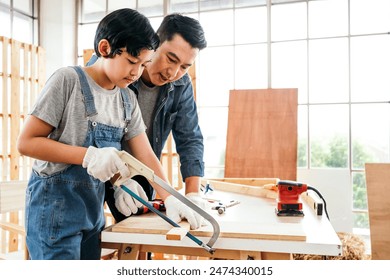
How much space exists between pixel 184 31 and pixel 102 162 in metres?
0.62

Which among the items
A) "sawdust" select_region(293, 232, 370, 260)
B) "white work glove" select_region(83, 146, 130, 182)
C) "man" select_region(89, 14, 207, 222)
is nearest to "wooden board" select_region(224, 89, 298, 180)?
"sawdust" select_region(293, 232, 370, 260)

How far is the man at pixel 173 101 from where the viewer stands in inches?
49.6

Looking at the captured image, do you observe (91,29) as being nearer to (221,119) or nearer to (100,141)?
(221,119)

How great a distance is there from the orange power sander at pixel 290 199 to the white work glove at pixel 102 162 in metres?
0.58

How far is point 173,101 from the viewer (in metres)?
1.46

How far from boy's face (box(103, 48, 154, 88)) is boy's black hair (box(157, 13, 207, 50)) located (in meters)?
0.31

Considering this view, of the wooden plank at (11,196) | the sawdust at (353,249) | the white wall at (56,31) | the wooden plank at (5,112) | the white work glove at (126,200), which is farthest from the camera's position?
the white wall at (56,31)

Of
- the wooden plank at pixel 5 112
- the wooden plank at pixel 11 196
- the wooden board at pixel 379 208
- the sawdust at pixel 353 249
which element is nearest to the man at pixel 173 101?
the wooden plank at pixel 11 196

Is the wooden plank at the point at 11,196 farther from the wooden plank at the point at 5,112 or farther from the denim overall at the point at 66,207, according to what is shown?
the wooden plank at the point at 5,112

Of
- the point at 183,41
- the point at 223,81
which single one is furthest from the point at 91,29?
the point at 183,41

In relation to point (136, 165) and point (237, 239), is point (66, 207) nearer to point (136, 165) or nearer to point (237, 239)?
point (136, 165)

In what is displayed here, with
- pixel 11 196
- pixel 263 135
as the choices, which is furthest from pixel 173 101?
pixel 263 135

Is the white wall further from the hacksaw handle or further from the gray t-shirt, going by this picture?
the hacksaw handle
